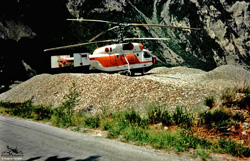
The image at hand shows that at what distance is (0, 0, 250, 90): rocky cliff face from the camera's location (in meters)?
22.7

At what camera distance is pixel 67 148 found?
4.72 metres

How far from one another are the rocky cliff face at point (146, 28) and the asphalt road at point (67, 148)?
630 inches

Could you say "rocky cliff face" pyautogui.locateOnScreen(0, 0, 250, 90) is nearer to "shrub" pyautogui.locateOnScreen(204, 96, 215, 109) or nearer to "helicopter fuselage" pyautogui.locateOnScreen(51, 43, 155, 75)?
"helicopter fuselage" pyautogui.locateOnScreen(51, 43, 155, 75)

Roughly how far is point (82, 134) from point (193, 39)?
108ft

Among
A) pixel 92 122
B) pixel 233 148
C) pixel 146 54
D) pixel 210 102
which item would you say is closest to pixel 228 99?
pixel 210 102

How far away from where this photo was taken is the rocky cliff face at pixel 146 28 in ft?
74.4

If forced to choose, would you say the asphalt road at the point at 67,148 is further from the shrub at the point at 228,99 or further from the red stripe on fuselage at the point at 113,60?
the red stripe on fuselage at the point at 113,60

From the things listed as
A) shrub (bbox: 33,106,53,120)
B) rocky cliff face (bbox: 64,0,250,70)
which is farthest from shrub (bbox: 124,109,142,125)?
rocky cliff face (bbox: 64,0,250,70)

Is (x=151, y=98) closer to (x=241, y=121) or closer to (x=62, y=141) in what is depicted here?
(x=241, y=121)

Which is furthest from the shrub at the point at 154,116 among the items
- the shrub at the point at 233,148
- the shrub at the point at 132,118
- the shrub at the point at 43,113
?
the shrub at the point at 43,113

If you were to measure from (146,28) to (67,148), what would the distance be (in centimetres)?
3351

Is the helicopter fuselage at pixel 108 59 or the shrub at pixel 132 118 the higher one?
the helicopter fuselage at pixel 108 59

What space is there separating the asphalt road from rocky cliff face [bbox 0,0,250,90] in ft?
52.5

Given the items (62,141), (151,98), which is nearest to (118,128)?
(62,141)
